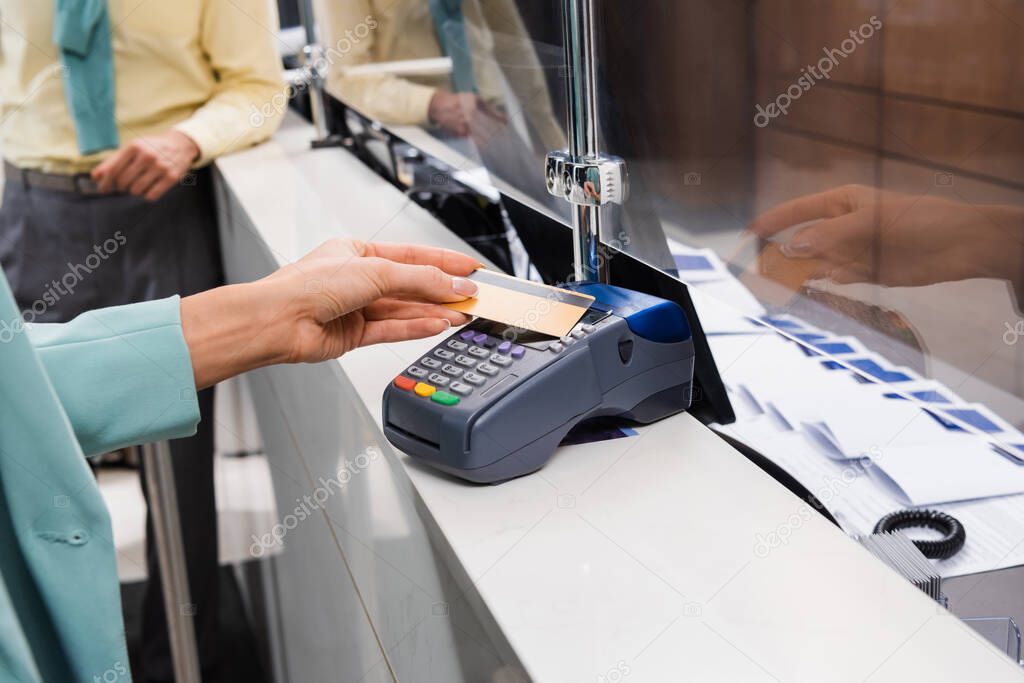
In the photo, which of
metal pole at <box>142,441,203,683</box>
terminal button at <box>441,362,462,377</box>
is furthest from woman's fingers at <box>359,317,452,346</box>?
metal pole at <box>142,441,203,683</box>

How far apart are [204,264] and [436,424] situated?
1.40 meters

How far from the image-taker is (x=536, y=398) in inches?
23.9

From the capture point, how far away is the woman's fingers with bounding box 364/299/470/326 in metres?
0.74

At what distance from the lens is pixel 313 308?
28.7 inches

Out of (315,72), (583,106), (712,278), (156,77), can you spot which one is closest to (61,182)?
(156,77)

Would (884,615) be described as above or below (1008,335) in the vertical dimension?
below

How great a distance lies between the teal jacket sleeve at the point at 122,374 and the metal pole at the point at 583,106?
1.01 feet

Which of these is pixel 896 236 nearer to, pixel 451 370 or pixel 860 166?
pixel 860 166

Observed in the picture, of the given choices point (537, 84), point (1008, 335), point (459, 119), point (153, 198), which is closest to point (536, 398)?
point (1008, 335)

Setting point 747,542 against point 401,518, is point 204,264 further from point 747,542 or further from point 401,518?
point 747,542

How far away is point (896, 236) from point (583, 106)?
278 mm

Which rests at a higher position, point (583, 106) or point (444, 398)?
point (583, 106)

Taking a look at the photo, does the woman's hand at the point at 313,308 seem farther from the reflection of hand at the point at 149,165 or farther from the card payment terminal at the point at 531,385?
the reflection of hand at the point at 149,165

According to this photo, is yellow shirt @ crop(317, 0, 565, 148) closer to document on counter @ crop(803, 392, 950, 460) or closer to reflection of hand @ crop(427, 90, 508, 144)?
reflection of hand @ crop(427, 90, 508, 144)
